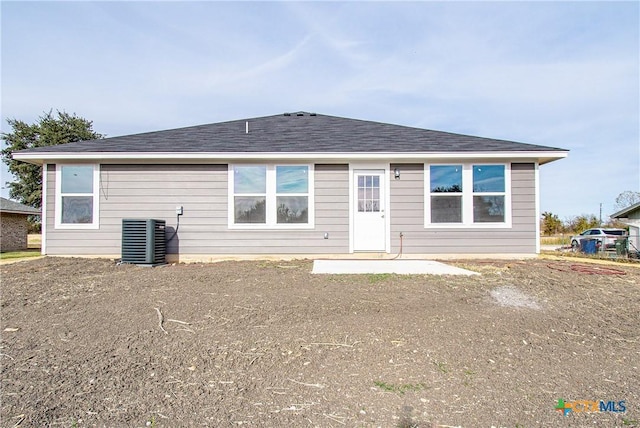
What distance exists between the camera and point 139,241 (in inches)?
291

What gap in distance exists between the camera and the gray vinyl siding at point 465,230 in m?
8.14

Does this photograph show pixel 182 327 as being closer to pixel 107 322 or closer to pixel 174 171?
pixel 107 322

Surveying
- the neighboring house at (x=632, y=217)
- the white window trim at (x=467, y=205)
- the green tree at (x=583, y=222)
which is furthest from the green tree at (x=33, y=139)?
the green tree at (x=583, y=222)

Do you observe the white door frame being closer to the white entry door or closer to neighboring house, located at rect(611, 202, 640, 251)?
the white entry door

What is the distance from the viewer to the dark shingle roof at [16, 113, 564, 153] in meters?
7.85

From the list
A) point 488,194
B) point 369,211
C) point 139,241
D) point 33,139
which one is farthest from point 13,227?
point 33,139

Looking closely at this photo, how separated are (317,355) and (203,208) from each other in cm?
630

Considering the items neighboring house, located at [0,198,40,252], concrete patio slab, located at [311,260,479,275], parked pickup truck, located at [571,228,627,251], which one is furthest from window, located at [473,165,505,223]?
neighboring house, located at [0,198,40,252]

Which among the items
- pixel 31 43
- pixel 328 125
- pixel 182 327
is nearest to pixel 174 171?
pixel 328 125

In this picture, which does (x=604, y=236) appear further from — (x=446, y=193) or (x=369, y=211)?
(x=369, y=211)

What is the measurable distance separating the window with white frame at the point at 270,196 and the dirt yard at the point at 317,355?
3.29 metres

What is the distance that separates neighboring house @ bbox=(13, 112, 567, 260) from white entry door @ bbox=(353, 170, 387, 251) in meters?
0.03

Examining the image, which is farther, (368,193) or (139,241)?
(368,193)

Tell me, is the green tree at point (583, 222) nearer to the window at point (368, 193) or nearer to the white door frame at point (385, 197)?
the white door frame at point (385, 197)
